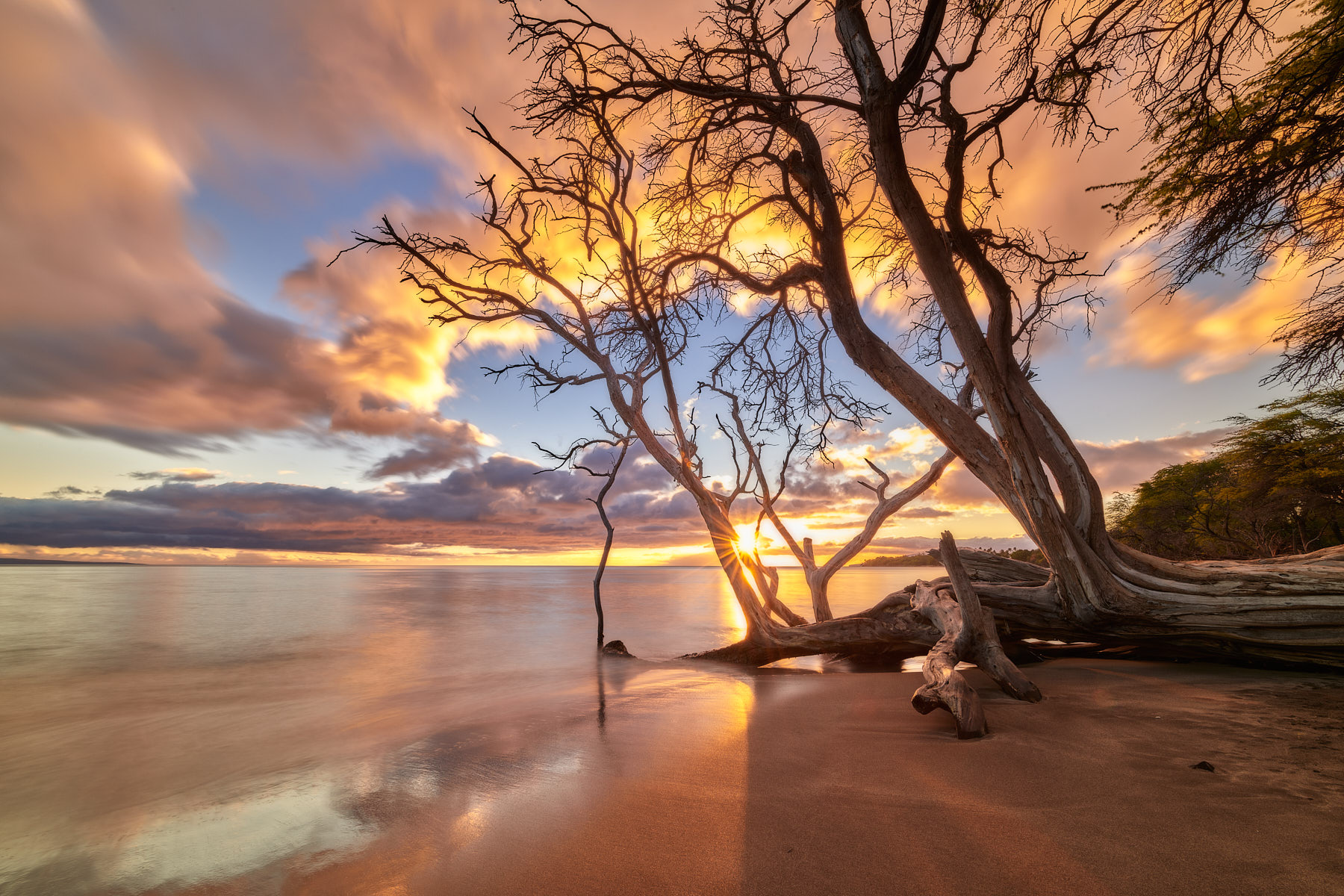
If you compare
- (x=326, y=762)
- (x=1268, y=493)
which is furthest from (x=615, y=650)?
(x=1268, y=493)

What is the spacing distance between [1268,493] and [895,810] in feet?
88.4

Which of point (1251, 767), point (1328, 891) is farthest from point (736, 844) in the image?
point (1251, 767)

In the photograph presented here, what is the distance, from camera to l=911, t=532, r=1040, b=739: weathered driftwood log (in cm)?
343

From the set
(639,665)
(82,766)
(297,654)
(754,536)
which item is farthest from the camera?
(297,654)

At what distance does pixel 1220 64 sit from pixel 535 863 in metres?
7.79

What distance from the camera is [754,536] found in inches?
442

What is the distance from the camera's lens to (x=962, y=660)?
4660 mm

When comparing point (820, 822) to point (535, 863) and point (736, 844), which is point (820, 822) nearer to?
point (736, 844)

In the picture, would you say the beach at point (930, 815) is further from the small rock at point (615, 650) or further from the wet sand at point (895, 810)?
the small rock at point (615, 650)

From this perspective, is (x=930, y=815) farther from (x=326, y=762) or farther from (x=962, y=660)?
(x=326, y=762)

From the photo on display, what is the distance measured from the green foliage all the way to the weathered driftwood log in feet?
63.7

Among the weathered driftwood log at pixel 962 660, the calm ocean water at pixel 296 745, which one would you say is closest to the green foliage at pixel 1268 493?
the weathered driftwood log at pixel 962 660

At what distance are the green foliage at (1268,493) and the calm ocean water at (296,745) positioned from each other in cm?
2236

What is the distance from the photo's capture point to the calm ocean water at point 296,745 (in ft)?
9.29
